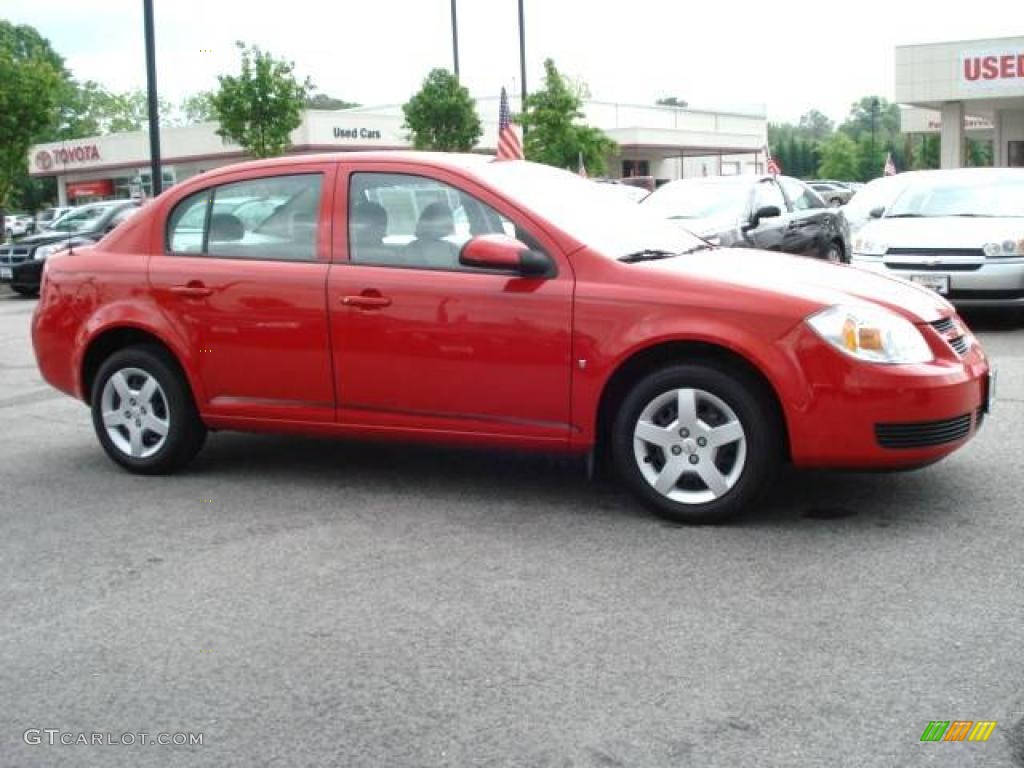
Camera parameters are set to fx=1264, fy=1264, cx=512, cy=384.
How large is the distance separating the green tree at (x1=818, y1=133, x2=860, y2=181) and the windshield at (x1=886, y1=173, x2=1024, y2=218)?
100m

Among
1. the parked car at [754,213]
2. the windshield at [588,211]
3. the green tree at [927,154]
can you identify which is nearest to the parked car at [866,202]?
the parked car at [754,213]

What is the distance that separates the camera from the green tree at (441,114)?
42562mm

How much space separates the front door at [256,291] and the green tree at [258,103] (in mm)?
33219

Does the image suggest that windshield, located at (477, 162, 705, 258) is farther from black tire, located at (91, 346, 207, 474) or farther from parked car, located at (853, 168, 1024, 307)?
parked car, located at (853, 168, 1024, 307)

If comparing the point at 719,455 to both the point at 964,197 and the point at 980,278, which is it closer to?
the point at 980,278

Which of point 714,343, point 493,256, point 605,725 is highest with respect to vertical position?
point 493,256

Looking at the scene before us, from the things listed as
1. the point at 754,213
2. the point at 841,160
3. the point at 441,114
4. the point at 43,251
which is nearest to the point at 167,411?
the point at 754,213

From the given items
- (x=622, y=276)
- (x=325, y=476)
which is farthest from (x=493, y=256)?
(x=325, y=476)

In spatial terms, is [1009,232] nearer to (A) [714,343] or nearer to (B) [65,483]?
(A) [714,343]

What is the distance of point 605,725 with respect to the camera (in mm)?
3447

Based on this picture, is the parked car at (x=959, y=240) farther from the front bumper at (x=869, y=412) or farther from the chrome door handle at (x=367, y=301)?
the chrome door handle at (x=367, y=301)

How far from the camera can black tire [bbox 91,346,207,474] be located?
6.54 metres

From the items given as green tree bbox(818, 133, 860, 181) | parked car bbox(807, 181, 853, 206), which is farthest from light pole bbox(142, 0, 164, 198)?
green tree bbox(818, 133, 860, 181)

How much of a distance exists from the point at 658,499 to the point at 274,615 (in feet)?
5.89
